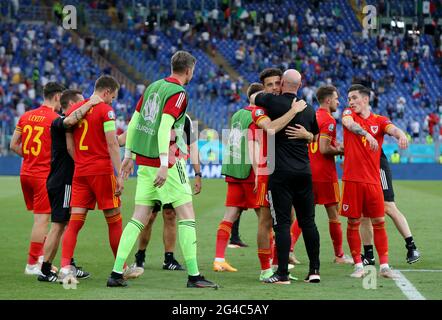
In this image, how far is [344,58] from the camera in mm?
44750

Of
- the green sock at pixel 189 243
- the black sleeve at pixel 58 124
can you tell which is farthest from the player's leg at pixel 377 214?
the black sleeve at pixel 58 124

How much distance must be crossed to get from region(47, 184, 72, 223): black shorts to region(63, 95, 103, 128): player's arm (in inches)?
31.4

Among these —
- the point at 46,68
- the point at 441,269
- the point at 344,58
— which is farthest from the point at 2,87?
the point at 441,269

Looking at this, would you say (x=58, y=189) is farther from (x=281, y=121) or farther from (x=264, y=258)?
(x=281, y=121)

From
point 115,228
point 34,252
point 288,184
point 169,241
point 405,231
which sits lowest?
point 34,252

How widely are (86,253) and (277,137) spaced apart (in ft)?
13.4

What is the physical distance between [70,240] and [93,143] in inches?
41.9

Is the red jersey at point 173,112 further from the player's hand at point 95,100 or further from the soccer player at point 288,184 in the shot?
the soccer player at point 288,184

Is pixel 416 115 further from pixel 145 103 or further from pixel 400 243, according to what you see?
pixel 145 103

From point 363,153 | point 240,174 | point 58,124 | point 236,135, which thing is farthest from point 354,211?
point 58,124

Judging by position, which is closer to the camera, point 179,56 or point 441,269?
point 179,56

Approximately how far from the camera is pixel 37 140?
1065cm

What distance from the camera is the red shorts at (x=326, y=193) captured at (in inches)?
448
